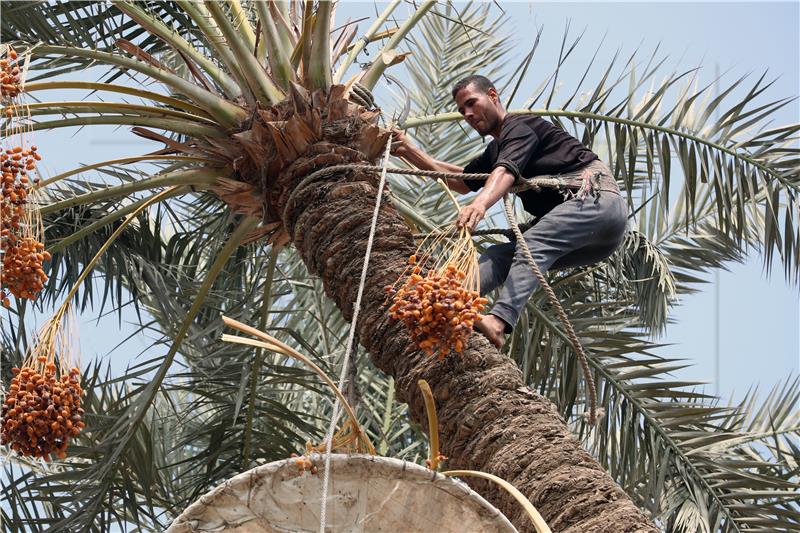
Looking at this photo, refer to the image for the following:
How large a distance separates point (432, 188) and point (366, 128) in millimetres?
3701

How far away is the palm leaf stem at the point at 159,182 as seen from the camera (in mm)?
5328

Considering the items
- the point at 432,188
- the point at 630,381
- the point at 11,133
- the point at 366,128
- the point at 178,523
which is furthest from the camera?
the point at 432,188

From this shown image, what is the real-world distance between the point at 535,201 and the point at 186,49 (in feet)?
5.39

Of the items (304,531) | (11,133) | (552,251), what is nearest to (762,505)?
(552,251)

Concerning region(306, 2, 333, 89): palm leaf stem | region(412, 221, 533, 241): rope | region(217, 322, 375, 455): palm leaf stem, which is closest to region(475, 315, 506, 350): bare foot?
region(412, 221, 533, 241): rope

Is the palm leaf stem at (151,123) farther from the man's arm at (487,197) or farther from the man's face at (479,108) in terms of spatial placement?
the man's arm at (487,197)

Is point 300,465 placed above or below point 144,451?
above

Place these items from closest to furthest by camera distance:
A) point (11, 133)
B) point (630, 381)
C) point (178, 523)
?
point (178, 523)
point (11, 133)
point (630, 381)

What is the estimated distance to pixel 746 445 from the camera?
7809mm

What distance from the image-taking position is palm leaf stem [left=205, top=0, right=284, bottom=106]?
5.10 meters

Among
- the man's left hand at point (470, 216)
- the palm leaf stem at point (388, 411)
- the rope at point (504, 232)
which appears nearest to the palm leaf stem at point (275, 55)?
the rope at point (504, 232)

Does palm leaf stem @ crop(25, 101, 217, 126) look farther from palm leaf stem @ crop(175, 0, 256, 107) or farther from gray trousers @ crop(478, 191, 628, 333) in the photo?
gray trousers @ crop(478, 191, 628, 333)

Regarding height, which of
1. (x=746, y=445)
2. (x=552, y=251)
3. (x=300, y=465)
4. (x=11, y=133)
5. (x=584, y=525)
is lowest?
(x=746, y=445)

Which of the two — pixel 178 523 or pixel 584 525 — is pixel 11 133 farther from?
pixel 584 525
